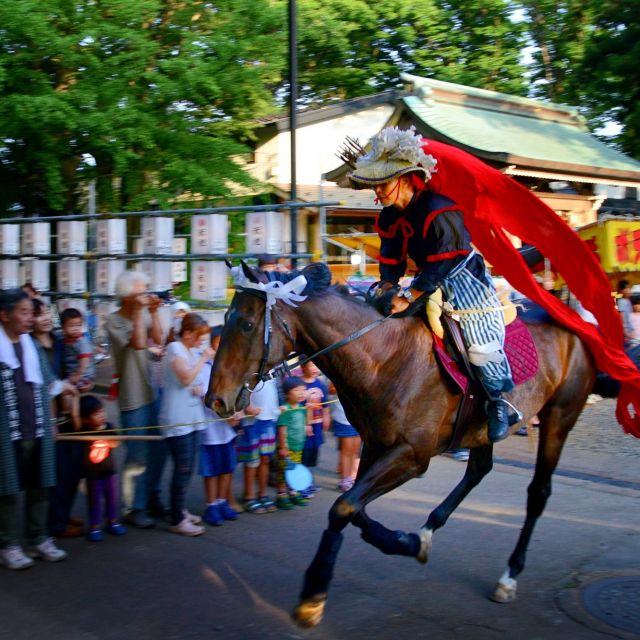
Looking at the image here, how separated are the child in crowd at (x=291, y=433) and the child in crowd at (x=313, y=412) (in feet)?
0.60

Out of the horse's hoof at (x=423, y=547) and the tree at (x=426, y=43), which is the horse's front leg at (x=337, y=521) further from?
the tree at (x=426, y=43)

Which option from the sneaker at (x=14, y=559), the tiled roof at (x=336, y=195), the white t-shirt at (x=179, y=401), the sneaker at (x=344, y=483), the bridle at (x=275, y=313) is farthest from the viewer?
the tiled roof at (x=336, y=195)

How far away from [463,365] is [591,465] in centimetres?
449

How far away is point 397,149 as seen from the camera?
462 centimetres

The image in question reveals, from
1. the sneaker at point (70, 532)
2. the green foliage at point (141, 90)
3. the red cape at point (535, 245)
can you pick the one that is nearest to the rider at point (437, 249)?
the red cape at point (535, 245)

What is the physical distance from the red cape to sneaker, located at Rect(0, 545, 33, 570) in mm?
3789

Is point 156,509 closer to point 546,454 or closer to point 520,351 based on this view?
point 546,454

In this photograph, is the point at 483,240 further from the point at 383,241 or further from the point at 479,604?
the point at 479,604

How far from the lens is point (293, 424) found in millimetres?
7125

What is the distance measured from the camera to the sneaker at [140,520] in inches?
253

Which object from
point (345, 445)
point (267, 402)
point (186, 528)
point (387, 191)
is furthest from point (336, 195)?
point (387, 191)

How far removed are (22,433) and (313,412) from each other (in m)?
2.92

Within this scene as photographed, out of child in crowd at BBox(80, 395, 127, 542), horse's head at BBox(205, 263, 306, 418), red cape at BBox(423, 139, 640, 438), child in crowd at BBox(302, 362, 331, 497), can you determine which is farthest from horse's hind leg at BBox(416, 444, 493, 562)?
child in crowd at BBox(80, 395, 127, 542)

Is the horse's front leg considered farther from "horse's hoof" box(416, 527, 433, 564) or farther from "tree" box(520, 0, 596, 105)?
"tree" box(520, 0, 596, 105)
